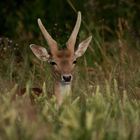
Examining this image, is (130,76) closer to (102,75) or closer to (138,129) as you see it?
(102,75)

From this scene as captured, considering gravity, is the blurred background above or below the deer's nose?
above

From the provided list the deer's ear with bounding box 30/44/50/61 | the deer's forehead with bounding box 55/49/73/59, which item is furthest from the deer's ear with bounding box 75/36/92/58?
the deer's ear with bounding box 30/44/50/61

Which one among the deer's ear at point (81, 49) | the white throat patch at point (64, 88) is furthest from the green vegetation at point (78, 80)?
the deer's ear at point (81, 49)

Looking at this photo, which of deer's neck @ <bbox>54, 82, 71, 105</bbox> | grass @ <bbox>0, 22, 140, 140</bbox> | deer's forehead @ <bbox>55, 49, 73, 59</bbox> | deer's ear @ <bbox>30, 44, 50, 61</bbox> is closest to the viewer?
grass @ <bbox>0, 22, 140, 140</bbox>

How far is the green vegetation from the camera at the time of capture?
5.95m

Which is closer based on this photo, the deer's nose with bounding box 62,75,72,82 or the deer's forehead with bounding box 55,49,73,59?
the deer's nose with bounding box 62,75,72,82

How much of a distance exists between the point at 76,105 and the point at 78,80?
2800 millimetres

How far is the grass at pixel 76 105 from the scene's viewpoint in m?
5.84

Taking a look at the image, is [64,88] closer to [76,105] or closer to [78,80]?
[78,80]

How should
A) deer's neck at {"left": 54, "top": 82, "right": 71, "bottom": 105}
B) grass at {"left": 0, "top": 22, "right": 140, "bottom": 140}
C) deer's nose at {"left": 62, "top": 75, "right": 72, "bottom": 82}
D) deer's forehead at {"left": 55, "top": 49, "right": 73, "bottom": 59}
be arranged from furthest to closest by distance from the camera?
1. deer's forehead at {"left": 55, "top": 49, "right": 73, "bottom": 59}
2. deer's neck at {"left": 54, "top": 82, "right": 71, "bottom": 105}
3. deer's nose at {"left": 62, "top": 75, "right": 72, "bottom": 82}
4. grass at {"left": 0, "top": 22, "right": 140, "bottom": 140}

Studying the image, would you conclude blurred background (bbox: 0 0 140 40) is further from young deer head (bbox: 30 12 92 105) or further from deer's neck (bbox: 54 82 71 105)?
deer's neck (bbox: 54 82 71 105)

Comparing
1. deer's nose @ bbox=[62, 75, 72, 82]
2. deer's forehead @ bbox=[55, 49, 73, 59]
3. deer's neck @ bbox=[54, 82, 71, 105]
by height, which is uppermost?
deer's forehead @ bbox=[55, 49, 73, 59]

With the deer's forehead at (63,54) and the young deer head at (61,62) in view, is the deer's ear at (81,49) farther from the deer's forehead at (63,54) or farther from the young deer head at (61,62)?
the deer's forehead at (63,54)

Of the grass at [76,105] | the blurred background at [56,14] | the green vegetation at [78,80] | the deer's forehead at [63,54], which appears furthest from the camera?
the blurred background at [56,14]
